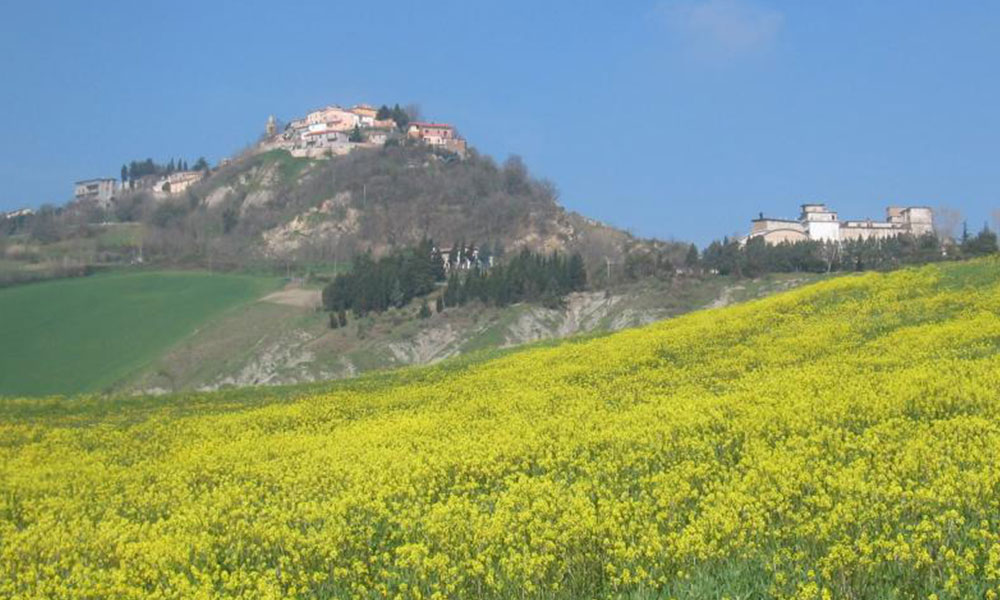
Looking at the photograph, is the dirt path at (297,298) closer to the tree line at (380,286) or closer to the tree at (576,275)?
the tree line at (380,286)

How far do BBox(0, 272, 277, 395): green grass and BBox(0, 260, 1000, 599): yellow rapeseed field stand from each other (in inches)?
2373

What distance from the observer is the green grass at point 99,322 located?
82.8m

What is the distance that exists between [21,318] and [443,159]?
106m

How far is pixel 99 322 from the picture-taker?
9988 cm

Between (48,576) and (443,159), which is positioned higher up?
(443,159)

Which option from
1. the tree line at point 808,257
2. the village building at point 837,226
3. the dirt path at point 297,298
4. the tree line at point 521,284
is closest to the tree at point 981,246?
the tree line at point 808,257

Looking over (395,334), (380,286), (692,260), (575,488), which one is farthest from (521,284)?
(575,488)

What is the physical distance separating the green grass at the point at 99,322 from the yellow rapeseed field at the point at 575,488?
198 feet

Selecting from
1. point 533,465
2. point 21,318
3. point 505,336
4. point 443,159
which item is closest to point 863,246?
point 505,336

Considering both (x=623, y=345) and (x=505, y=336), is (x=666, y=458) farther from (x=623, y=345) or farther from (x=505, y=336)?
(x=505, y=336)

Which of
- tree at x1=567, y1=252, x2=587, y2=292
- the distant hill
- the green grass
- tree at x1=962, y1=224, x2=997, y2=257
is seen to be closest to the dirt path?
the green grass

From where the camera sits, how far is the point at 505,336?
8362cm

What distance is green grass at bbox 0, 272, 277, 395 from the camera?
82812mm

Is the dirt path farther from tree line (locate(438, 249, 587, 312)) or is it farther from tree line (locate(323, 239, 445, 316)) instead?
tree line (locate(438, 249, 587, 312))
